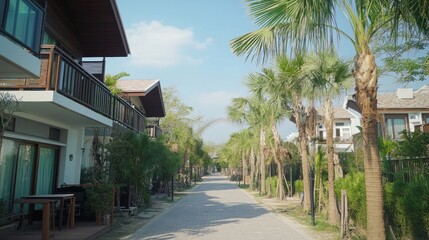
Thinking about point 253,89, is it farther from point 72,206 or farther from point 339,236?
point 72,206

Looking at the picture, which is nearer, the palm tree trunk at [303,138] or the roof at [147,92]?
the palm tree trunk at [303,138]

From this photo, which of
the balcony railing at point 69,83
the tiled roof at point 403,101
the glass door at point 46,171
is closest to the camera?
the balcony railing at point 69,83

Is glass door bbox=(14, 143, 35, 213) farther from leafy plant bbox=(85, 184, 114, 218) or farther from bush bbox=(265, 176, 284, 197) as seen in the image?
bush bbox=(265, 176, 284, 197)

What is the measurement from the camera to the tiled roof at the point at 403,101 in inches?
1128

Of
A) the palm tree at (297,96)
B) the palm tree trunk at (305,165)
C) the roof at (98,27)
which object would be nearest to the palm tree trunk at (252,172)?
the palm tree at (297,96)

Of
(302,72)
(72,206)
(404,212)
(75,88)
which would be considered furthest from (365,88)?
(72,206)

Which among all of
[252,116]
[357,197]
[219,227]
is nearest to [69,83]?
[219,227]

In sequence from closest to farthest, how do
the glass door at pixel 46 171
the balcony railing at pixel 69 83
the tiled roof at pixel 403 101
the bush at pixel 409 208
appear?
the bush at pixel 409 208, the balcony railing at pixel 69 83, the glass door at pixel 46 171, the tiled roof at pixel 403 101

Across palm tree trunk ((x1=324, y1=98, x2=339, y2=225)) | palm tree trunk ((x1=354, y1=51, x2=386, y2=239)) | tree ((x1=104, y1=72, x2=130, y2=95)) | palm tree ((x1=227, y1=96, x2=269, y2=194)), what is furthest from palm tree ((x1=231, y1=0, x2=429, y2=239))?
palm tree ((x1=227, y1=96, x2=269, y2=194))

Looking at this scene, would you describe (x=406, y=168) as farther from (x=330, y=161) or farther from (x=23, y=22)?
(x=23, y=22)

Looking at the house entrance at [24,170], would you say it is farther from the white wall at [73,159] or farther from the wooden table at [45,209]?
the wooden table at [45,209]

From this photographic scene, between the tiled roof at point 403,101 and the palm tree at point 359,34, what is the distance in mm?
24222

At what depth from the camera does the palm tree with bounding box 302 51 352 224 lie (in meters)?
10.1

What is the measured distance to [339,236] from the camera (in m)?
9.05
